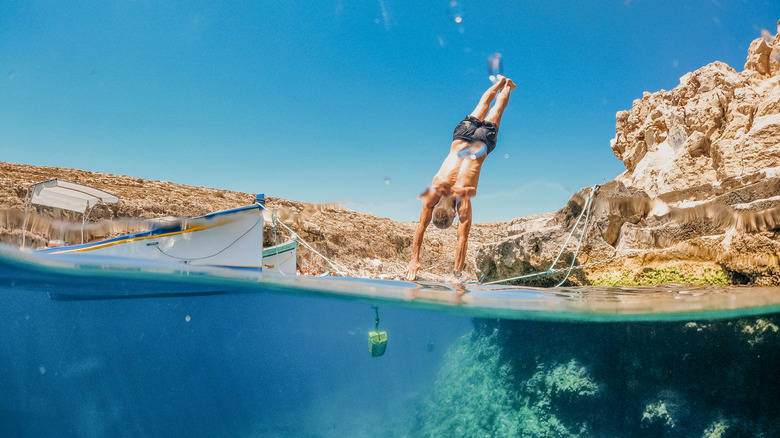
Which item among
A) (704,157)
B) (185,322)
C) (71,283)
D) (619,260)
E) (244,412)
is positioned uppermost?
(704,157)

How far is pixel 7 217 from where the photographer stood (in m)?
5.81

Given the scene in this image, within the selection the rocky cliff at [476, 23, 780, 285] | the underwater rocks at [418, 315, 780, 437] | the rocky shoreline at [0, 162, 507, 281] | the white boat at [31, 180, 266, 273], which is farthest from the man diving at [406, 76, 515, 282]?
the white boat at [31, 180, 266, 273]

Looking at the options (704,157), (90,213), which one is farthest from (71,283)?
(704,157)

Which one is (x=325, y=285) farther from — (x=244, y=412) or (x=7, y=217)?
(x=244, y=412)

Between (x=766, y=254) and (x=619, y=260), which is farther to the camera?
(x=619, y=260)

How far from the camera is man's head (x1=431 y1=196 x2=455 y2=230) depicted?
20.0 ft

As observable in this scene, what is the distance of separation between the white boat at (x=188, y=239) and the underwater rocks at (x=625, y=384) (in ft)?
16.4

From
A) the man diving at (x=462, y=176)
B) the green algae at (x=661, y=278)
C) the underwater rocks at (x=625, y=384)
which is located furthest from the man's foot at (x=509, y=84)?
the underwater rocks at (x=625, y=384)

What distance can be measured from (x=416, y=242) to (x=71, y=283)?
322 inches

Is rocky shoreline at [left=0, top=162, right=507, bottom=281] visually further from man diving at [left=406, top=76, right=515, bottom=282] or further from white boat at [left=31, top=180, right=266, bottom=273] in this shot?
man diving at [left=406, top=76, right=515, bottom=282]

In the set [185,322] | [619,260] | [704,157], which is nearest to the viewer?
[619,260]

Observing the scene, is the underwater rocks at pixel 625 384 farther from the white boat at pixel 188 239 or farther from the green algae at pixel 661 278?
the white boat at pixel 188 239

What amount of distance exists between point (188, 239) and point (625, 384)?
7.56 m

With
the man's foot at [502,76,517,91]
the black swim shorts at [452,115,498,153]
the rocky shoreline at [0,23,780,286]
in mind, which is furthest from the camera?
the man's foot at [502,76,517,91]
